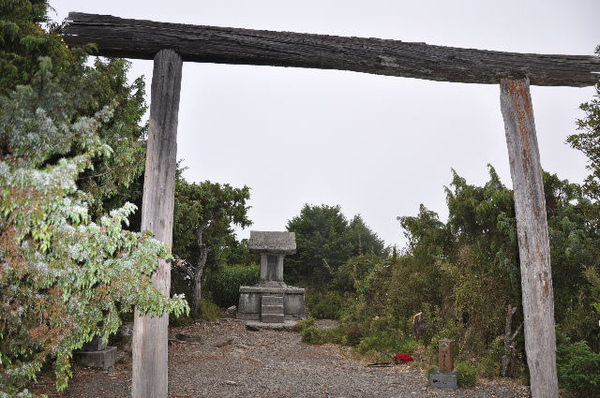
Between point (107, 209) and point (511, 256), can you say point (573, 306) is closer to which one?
point (511, 256)

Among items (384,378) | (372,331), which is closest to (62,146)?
(384,378)

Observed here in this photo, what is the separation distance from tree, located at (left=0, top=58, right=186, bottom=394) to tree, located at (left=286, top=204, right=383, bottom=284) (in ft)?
53.0

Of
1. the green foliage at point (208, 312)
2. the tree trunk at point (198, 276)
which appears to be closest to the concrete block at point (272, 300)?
the green foliage at point (208, 312)

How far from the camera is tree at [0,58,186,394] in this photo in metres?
3.53

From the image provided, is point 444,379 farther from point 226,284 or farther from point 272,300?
point 226,284

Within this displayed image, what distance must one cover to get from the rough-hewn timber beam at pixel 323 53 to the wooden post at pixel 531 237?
35 cm

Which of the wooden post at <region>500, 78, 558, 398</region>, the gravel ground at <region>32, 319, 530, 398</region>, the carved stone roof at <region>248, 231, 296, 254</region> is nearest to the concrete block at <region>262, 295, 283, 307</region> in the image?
the carved stone roof at <region>248, 231, 296, 254</region>

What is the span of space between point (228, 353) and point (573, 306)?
6.49 m

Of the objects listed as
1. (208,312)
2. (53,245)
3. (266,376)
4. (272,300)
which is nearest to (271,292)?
(272,300)

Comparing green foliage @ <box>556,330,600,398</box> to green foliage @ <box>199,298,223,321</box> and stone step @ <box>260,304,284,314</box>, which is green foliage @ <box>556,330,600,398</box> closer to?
stone step @ <box>260,304,284,314</box>

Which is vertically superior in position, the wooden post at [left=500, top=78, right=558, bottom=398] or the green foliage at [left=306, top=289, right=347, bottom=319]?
the wooden post at [left=500, top=78, right=558, bottom=398]

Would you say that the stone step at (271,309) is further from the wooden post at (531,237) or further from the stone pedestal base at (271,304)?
the wooden post at (531,237)

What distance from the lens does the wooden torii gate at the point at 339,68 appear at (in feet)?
15.1

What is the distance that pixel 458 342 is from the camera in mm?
8477
